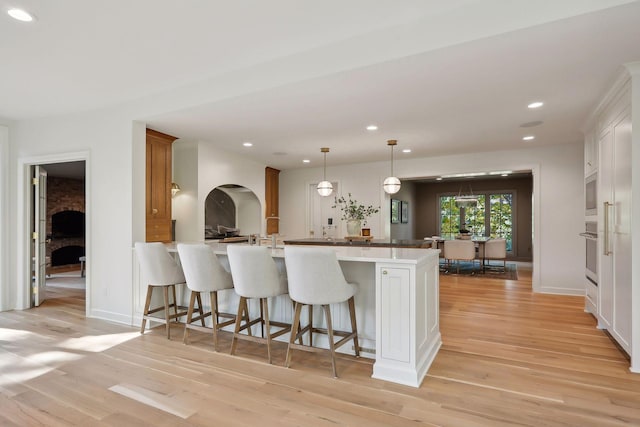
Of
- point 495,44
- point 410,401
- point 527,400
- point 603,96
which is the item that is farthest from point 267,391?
point 603,96

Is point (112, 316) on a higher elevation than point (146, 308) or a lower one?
lower

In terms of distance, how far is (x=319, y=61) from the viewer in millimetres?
2783

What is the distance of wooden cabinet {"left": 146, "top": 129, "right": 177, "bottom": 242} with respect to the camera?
4191 mm

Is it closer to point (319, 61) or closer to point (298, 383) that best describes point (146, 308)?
point (298, 383)

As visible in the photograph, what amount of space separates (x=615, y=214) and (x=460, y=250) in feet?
14.9

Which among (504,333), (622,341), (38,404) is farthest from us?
(504,333)

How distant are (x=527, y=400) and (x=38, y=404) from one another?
3198 mm

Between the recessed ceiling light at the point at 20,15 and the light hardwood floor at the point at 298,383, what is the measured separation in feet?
8.55

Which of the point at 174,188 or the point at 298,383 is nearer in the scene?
the point at 298,383

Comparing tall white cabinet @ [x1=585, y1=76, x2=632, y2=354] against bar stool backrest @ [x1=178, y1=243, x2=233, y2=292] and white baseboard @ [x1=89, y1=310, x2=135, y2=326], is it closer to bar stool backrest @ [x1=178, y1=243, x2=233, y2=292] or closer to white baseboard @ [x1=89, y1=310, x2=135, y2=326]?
bar stool backrest @ [x1=178, y1=243, x2=233, y2=292]

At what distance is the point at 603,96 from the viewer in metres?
3.25

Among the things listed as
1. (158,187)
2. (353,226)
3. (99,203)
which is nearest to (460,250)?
(353,226)

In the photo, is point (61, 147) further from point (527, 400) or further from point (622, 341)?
point (622, 341)

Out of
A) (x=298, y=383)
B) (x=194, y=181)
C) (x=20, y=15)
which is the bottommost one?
(x=298, y=383)
